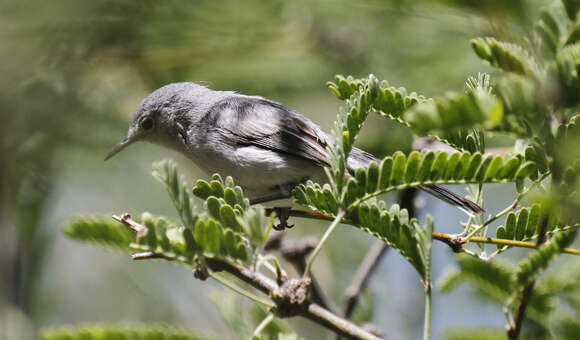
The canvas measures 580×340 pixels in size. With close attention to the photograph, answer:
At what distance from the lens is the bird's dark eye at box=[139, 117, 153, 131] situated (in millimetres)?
3479

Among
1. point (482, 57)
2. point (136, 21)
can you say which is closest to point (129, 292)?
point (136, 21)

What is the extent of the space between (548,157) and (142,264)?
3.35 metres

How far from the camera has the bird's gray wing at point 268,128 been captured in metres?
2.71

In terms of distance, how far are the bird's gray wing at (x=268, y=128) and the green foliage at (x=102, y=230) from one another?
0.93 metres

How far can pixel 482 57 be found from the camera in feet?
4.23

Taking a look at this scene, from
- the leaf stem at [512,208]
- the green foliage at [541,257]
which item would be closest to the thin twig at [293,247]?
the leaf stem at [512,208]

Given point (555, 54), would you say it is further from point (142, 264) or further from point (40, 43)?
point (142, 264)

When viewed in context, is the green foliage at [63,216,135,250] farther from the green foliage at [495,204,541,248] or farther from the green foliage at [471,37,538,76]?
the green foliage at [471,37,538,76]

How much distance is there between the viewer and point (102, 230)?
204 cm

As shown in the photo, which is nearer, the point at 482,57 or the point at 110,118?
the point at 482,57

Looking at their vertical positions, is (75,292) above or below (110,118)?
below

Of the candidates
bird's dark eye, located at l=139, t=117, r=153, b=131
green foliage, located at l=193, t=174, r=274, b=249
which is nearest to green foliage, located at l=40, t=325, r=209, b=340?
green foliage, located at l=193, t=174, r=274, b=249

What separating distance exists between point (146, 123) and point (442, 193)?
1.89m

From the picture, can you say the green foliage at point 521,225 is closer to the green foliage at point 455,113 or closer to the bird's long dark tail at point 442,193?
the bird's long dark tail at point 442,193
